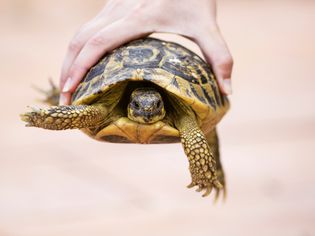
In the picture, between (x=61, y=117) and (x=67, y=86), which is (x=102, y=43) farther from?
(x=61, y=117)

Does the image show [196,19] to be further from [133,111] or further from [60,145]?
[60,145]

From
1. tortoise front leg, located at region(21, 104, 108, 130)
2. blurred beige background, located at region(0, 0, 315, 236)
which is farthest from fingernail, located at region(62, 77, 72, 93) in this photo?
blurred beige background, located at region(0, 0, 315, 236)

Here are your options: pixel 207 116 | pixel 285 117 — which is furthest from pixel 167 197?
pixel 207 116

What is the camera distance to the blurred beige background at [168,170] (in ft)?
14.3

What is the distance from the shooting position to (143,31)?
276cm

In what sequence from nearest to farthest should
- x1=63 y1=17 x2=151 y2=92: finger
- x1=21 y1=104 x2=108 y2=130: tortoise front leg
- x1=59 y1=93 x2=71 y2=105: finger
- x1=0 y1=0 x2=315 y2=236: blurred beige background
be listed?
1. x1=21 y1=104 x2=108 y2=130: tortoise front leg
2. x1=63 y1=17 x2=151 y2=92: finger
3. x1=59 y1=93 x2=71 y2=105: finger
4. x1=0 y1=0 x2=315 y2=236: blurred beige background

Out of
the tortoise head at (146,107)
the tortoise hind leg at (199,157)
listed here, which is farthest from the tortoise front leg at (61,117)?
the tortoise hind leg at (199,157)

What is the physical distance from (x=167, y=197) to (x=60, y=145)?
3.97ft

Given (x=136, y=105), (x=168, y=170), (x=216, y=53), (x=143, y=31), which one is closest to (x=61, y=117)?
(x=136, y=105)

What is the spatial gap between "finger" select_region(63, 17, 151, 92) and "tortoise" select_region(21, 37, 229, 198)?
31 millimetres

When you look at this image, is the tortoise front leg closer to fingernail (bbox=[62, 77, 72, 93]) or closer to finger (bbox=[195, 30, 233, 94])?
fingernail (bbox=[62, 77, 72, 93])

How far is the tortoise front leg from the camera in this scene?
8.07ft

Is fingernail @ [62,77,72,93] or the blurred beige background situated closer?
fingernail @ [62,77,72,93]

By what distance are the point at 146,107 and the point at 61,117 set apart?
310mm
